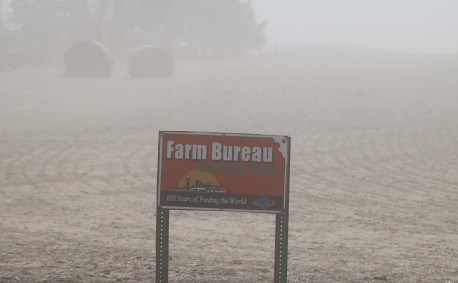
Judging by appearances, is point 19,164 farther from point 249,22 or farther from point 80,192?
point 249,22

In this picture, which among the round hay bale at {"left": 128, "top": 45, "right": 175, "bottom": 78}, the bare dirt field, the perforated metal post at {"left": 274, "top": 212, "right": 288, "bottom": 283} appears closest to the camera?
the perforated metal post at {"left": 274, "top": 212, "right": 288, "bottom": 283}

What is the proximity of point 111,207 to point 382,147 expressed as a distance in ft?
28.5

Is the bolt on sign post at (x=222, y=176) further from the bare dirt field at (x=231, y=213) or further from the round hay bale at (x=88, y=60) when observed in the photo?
the round hay bale at (x=88, y=60)

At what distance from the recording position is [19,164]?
13156mm

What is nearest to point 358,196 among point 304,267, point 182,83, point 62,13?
point 304,267

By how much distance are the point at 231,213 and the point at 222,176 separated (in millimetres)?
5590

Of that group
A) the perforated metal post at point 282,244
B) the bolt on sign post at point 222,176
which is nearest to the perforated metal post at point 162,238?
the bolt on sign post at point 222,176

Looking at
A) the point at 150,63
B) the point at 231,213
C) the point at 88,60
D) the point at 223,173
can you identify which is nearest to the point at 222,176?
the point at 223,173

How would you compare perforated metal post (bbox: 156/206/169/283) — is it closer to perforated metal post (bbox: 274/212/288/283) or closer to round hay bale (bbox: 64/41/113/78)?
perforated metal post (bbox: 274/212/288/283)

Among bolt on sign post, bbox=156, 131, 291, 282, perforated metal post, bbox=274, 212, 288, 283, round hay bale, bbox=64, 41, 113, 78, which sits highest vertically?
round hay bale, bbox=64, 41, 113, 78

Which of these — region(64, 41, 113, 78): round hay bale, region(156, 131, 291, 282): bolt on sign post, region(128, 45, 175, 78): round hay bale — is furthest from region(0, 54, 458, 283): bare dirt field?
region(128, 45, 175, 78): round hay bale

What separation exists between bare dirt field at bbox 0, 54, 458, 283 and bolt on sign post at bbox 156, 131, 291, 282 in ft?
4.21

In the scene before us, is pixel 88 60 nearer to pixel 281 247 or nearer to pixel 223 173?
pixel 223 173

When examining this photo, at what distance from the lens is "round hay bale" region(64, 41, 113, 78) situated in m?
33.8
